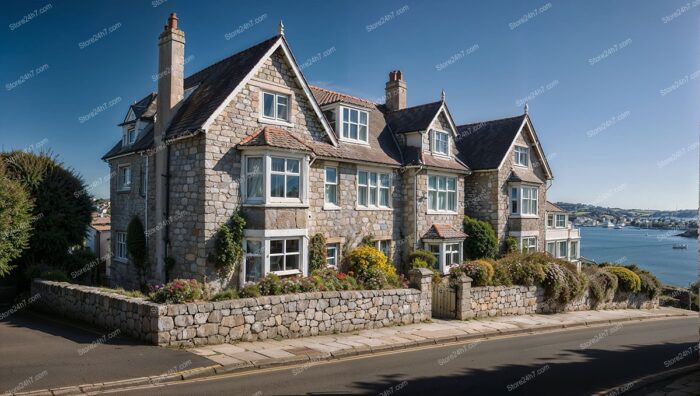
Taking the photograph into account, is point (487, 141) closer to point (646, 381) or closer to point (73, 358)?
point (646, 381)

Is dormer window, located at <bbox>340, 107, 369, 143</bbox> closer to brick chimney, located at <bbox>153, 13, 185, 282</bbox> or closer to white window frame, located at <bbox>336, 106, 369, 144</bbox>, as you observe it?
white window frame, located at <bbox>336, 106, 369, 144</bbox>

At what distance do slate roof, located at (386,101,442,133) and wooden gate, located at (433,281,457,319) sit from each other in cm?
1011

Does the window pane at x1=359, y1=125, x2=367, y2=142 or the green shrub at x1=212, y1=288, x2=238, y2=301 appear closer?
the green shrub at x1=212, y1=288, x2=238, y2=301

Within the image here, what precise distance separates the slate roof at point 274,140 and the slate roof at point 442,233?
1002 cm

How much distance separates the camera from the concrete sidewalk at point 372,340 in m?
11.8

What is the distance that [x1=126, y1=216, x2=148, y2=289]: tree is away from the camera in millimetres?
20859

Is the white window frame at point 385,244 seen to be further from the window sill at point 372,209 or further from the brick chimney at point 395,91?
the brick chimney at point 395,91

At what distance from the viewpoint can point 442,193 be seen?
2783 cm

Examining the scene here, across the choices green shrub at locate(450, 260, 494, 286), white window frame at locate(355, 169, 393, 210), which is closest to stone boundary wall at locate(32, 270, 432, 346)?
green shrub at locate(450, 260, 494, 286)

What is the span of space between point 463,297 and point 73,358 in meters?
13.2

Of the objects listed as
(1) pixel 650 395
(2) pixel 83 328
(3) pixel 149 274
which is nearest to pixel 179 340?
(2) pixel 83 328

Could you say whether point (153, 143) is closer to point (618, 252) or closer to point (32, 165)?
point (32, 165)

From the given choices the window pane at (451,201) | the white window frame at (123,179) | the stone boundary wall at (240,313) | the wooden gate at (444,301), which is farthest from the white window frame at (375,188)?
the white window frame at (123,179)

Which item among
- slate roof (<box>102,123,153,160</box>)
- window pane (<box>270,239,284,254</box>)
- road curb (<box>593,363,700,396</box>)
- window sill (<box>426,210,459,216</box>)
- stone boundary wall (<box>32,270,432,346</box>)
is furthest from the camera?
window sill (<box>426,210,459,216</box>)
